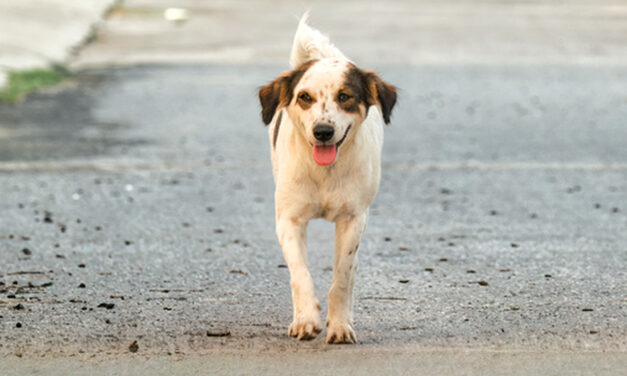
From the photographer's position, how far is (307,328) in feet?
17.8

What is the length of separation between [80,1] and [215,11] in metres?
3.22

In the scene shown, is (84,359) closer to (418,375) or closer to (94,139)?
(418,375)

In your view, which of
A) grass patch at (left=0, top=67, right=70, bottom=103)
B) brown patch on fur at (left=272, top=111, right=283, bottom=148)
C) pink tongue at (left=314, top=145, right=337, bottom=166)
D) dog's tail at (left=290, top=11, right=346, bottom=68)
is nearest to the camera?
pink tongue at (left=314, top=145, right=337, bottom=166)

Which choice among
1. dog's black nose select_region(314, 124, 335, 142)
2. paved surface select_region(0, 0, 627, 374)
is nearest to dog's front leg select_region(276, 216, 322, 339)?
paved surface select_region(0, 0, 627, 374)

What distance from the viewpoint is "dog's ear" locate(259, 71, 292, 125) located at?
5797mm

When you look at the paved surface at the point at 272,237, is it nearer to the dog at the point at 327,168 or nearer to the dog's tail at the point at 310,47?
the dog at the point at 327,168

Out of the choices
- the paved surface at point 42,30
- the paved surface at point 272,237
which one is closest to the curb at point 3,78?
the paved surface at point 42,30

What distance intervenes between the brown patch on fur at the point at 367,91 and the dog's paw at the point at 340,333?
1063 mm

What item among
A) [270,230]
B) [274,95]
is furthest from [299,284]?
[270,230]

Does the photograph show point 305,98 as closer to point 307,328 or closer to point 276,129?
point 276,129

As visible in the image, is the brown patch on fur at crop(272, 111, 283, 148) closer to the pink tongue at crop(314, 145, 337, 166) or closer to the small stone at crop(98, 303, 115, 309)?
the pink tongue at crop(314, 145, 337, 166)

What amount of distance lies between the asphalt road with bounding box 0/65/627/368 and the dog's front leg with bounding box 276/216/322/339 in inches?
4.4

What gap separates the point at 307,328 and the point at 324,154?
856mm

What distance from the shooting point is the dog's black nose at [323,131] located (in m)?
5.43
